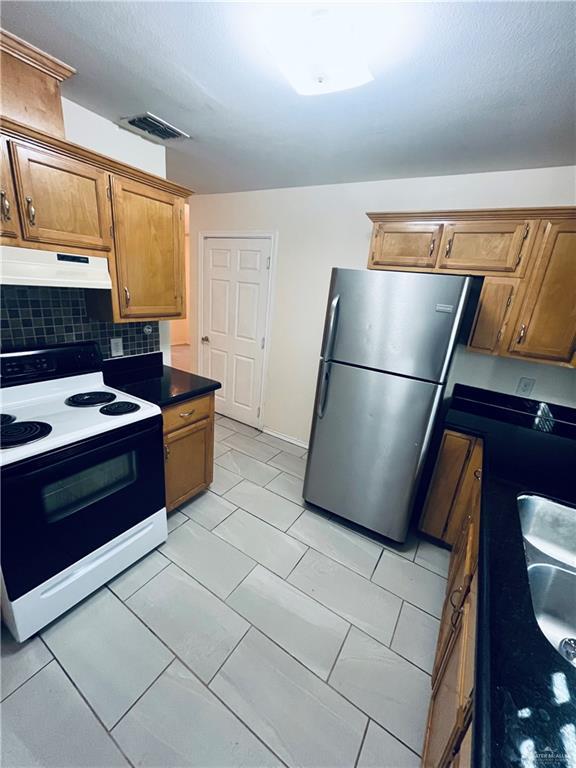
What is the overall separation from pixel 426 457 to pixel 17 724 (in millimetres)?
2141

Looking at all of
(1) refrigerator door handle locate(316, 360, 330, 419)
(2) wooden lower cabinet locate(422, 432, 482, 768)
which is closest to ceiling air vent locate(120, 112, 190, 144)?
(1) refrigerator door handle locate(316, 360, 330, 419)

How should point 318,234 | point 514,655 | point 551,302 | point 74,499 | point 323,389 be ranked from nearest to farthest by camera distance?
point 514,655 < point 74,499 < point 551,302 < point 323,389 < point 318,234

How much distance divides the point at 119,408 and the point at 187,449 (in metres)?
0.61

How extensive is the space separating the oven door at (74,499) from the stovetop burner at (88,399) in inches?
11.9

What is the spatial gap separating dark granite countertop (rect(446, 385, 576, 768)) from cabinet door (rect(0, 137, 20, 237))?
210 centimetres

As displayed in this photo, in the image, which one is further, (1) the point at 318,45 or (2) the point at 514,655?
(1) the point at 318,45

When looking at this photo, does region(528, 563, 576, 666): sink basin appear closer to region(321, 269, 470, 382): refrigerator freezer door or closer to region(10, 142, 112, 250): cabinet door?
region(321, 269, 470, 382): refrigerator freezer door

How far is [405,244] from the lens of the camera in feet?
6.79

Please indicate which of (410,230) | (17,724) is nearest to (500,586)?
Answer: (17,724)

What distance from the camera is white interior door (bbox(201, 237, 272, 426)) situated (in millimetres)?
3238

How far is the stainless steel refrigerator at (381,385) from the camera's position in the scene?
1.71 metres

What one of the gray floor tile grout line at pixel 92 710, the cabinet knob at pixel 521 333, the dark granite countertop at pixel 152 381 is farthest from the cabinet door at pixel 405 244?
the gray floor tile grout line at pixel 92 710

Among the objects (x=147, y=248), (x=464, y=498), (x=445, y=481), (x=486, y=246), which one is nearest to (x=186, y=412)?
(x=147, y=248)

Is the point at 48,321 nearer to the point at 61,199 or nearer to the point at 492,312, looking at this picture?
the point at 61,199
